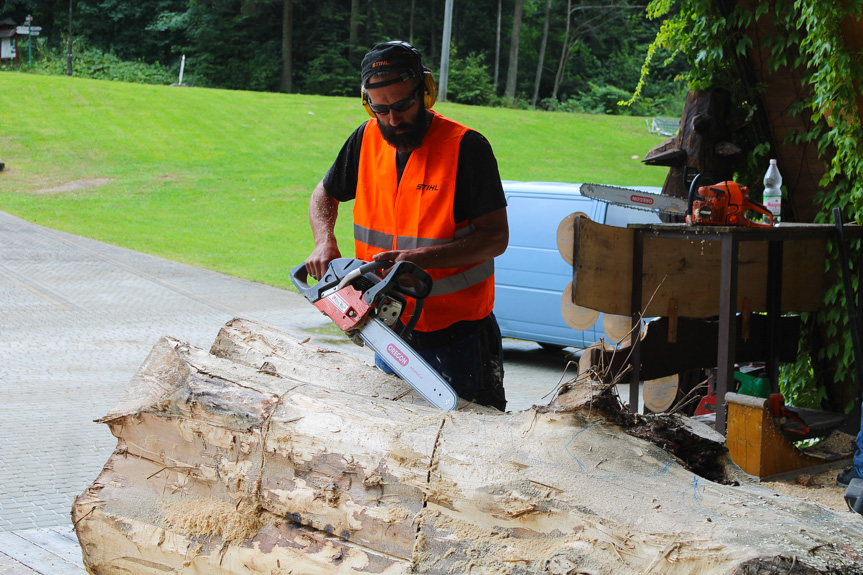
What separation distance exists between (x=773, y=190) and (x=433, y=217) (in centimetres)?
277

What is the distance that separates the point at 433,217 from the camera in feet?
9.77

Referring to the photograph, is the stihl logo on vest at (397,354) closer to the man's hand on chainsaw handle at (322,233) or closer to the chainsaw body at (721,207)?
the man's hand on chainsaw handle at (322,233)

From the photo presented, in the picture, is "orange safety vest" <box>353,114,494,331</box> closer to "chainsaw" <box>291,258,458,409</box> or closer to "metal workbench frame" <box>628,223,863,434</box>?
"chainsaw" <box>291,258,458,409</box>

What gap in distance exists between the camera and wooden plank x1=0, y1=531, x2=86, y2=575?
3.21 meters

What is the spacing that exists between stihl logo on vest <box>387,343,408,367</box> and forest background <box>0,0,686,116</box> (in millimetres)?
39836

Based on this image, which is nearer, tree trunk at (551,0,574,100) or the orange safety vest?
the orange safety vest

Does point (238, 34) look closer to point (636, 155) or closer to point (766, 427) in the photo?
point (636, 155)

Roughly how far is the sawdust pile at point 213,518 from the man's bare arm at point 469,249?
919 mm

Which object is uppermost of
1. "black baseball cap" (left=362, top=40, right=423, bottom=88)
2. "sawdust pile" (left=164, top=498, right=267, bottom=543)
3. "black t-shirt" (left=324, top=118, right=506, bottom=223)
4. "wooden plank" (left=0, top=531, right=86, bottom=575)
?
"black baseball cap" (left=362, top=40, right=423, bottom=88)

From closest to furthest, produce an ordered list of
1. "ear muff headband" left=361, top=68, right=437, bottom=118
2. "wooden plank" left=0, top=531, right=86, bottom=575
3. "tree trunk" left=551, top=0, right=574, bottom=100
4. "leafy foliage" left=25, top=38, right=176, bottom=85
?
"ear muff headband" left=361, top=68, right=437, bottom=118
"wooden plank" left=0, top=531, right=86, bottom=575
"leafy foliage" left=25, top=38, right=176, bottom=85
"tree trunk" left=551, top=0, right=574, bottom=100

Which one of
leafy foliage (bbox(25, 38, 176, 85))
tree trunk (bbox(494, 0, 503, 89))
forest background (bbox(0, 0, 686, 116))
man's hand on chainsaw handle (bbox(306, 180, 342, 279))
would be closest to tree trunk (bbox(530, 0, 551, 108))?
forest background (bbox(0, 0, 686, 116))

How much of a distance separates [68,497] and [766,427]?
348cm

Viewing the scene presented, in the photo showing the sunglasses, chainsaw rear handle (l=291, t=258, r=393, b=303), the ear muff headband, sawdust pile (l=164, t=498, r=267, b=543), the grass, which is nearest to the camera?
sawdust pile (l=164, t=498, r=267, b=543)

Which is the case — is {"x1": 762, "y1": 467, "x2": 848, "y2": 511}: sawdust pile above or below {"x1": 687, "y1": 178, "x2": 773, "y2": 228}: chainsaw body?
below
